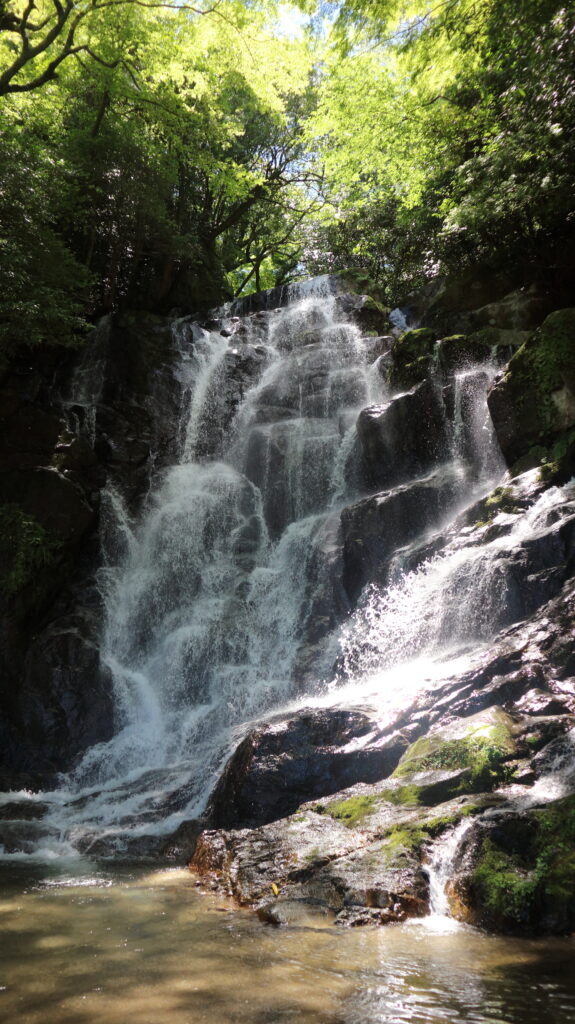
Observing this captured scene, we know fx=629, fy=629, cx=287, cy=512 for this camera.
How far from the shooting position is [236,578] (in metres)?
12.0

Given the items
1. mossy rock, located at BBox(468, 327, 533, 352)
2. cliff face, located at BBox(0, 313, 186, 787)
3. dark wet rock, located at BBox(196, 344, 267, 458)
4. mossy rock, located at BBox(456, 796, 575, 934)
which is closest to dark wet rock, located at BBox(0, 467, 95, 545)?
cliff face, located at BBox(0, 313, 186, 787)

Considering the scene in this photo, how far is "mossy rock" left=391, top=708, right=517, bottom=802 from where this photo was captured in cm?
508

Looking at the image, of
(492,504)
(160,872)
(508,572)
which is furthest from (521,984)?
(492,504)

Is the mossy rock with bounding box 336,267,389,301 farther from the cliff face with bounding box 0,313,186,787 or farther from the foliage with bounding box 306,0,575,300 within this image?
the cliff face with bounding box 0,313,186,787

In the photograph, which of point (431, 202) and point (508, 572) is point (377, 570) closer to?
point (508, 572)

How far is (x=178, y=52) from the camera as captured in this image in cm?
1370

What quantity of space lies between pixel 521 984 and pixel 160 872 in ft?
12.1

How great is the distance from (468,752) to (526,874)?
1394mm

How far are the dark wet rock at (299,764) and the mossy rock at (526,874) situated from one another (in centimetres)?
208

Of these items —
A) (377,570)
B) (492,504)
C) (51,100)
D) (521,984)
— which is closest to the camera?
(521,984)

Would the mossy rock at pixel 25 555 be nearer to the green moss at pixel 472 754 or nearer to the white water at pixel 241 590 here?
the white water at pixel 241 590

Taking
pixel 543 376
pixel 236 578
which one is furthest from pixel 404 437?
pixel 236 578

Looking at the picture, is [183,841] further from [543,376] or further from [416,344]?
[416,344]

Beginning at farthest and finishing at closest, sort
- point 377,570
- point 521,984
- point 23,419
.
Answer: point 23,419 → point 377,570 → point 521,984
